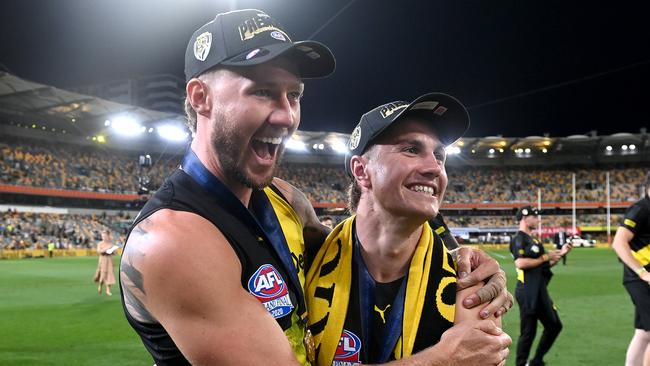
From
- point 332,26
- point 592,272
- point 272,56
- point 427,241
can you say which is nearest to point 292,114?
point 272,56

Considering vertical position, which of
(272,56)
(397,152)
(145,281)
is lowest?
(145,281)

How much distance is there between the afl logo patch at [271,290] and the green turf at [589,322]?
7.27 m

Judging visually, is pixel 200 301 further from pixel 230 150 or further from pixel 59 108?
pixel 59 108

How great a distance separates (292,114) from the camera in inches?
92.4

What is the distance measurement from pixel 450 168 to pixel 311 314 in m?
73.1

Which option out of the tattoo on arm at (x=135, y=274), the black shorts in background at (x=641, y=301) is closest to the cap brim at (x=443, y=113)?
the tattoo on arm at (x=135, y=274)

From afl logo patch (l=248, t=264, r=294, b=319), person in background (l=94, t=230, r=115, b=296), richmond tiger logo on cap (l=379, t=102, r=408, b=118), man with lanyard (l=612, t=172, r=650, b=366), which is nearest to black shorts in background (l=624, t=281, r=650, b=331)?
man with lanyard (l=612, t=172, r=650, b=366)

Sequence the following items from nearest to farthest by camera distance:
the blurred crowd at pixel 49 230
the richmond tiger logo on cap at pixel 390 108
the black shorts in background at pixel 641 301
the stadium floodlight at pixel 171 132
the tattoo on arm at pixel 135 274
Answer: the tattoo on arm at pixel 135 274
the richmond tiger logo on cap at pixel 390 108
the black shorts in background at pixel 641 301
the blurred crowd at pixel 49 230
the stadium floodlight at pixel 171 132

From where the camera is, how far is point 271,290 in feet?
7.03

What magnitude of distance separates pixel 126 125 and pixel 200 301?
166 ft

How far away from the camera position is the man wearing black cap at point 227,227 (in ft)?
6.17

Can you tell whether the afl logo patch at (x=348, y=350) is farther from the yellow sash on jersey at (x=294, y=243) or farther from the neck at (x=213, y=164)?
the neck at (x=213, y=164)

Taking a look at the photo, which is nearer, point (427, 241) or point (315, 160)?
point (427, 241)

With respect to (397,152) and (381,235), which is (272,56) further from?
(381,235)
